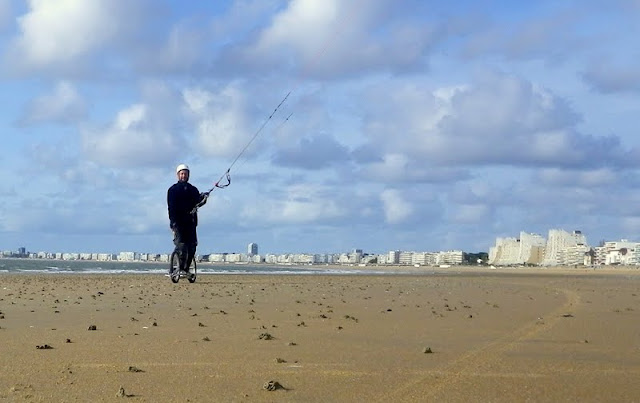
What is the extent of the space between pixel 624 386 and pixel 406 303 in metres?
8.97

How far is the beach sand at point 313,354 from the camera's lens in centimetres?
577

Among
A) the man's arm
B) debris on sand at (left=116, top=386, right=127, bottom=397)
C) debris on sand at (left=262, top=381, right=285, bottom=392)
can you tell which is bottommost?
debris on sand at (left=116, top=386, right=127, bottom=397)

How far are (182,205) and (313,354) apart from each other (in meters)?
13.6

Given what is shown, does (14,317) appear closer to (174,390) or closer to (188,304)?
(188,304)

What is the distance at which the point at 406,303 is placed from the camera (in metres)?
15.0

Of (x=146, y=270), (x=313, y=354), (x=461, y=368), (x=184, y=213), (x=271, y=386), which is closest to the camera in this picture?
(x=271, y=386)

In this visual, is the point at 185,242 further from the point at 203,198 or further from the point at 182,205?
the point at 203,198

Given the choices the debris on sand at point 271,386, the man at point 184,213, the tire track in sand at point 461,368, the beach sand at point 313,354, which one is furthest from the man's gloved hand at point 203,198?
the debris on sand at point 271,386

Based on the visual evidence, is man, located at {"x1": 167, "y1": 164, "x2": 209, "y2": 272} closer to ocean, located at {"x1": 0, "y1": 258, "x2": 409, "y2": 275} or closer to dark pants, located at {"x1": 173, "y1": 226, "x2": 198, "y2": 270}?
dark pants, located at {"x1": 173, "y1": 226, "x2": 198, "y2": 270}

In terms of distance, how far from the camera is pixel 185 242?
20.7m

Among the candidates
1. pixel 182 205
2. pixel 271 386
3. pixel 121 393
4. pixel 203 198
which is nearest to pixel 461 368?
pixel 271 386

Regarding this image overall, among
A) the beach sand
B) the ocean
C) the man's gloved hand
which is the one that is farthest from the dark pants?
the ocean

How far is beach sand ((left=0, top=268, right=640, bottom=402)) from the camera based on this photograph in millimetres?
5770

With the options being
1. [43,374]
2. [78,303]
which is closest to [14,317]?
[78,303]
